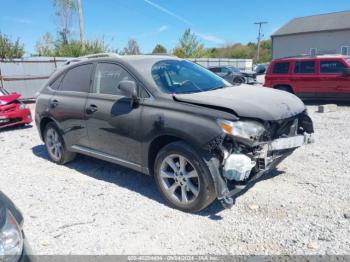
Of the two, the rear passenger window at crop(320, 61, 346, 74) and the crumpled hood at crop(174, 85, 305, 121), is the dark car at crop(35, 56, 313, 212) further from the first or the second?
the rear passenger window at crop(320, 61, 346, 74)

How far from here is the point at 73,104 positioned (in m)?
4.98

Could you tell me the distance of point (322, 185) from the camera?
429 cm

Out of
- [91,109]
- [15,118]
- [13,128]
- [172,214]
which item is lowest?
[172,214]

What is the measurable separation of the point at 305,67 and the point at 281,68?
0.96 metres

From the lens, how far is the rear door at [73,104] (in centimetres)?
488

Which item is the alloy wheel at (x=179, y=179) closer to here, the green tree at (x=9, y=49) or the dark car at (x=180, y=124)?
the dark car at (x=180, y=124)

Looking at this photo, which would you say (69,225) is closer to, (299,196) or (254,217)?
(254,217)

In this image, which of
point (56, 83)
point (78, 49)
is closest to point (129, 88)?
point (56, 83)

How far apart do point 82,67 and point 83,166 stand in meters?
1.73

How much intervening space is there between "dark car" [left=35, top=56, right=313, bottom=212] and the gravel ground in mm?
343

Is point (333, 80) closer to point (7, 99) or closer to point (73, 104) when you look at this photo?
point (73, 104)

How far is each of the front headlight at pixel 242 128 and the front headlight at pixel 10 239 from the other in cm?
208

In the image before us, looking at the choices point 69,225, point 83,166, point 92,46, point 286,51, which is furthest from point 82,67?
point 286,51

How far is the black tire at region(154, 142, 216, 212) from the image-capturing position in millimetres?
3410
